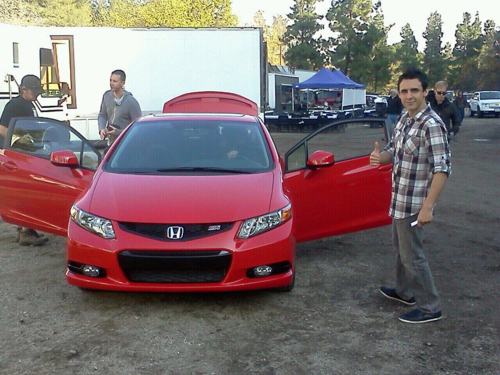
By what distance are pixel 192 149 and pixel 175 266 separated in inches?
53.7

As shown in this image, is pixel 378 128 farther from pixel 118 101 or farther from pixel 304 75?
pixel 304 75

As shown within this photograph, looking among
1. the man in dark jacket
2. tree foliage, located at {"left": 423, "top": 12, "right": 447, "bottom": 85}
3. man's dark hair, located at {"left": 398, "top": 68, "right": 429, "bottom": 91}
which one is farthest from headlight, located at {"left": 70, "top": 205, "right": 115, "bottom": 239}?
tree foliage, located at {"left": 423, "top": 12, "right": 447, "bottom": 85}

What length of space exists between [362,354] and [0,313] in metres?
2.58

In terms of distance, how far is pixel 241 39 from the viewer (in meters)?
15.0

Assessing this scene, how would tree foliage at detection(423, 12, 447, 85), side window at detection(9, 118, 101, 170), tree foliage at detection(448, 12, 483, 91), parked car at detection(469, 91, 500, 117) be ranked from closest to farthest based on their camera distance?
side window at detection(9, 118, 101, 170)
parked car at detection(469, 91, 500, 117)
tree foliage at detection(448, 12, 483, 91)
tree foliage at detection(423, 12, 447, 85)

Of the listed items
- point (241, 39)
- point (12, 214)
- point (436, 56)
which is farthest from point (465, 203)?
point (436, 56)

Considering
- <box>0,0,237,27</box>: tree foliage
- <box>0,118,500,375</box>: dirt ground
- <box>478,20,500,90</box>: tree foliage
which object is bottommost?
<box>0,118,500,375</box>: dirt ground

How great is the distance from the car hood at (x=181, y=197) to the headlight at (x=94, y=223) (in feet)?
0.15

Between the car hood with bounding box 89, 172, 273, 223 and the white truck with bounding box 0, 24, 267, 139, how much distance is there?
406 inches

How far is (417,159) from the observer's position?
4.23m

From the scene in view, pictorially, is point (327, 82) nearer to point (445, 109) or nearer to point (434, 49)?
point (445, 109)

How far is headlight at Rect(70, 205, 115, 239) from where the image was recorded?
4438mm

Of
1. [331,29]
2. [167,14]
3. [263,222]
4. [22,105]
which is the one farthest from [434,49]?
[263,222]

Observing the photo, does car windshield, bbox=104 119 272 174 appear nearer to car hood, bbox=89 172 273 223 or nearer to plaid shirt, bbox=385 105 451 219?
car hood, bbox=89 172 273 223
